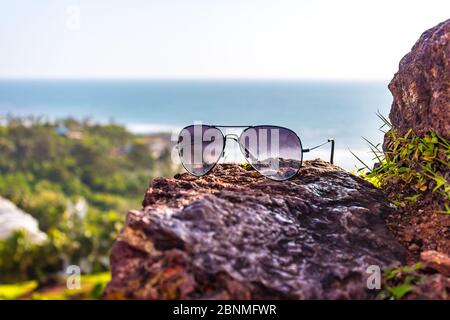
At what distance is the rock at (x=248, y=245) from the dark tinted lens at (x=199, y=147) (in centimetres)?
14

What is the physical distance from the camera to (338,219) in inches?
57.5

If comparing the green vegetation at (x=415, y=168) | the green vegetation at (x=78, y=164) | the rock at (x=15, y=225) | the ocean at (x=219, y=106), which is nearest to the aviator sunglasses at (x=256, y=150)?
the green vegetation at (x=415, y=168)

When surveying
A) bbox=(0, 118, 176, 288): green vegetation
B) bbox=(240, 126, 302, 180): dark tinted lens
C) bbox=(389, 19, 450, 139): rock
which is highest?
bbox=(0, 118, 176, 288): green vegetation

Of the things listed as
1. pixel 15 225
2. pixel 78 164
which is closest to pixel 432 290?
pixel 15 225

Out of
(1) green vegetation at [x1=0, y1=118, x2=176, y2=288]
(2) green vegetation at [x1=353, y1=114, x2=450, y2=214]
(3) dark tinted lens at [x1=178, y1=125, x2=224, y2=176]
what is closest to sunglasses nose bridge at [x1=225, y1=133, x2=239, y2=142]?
(3) dark tinted lens at [x1=178, y1=125, x2=224, y2=176]

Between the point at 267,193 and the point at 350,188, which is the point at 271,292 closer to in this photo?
the point at 267,193

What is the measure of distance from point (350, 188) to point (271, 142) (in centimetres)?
29

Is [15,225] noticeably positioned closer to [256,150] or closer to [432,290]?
[256,150]

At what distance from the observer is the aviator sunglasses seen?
5.66 ft

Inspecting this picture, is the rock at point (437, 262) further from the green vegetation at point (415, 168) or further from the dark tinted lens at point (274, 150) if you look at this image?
the dark tinted lens at point (274, 150)

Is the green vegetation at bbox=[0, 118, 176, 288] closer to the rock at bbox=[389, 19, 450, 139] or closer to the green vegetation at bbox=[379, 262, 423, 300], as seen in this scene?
the rock at bbox=[389, 19, 450, 139]

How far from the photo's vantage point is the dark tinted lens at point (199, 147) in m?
1.73

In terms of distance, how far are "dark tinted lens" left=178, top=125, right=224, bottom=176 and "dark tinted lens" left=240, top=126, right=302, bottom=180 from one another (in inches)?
4.1
